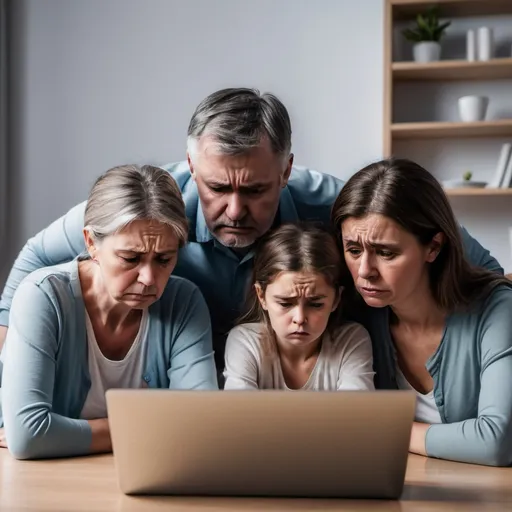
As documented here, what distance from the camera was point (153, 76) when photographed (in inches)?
152

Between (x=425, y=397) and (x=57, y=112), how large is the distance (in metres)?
2.77

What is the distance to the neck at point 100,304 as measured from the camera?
64.1 inches

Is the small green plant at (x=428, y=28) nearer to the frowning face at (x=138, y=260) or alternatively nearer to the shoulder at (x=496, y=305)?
the shoulder at (x=496, y=305)

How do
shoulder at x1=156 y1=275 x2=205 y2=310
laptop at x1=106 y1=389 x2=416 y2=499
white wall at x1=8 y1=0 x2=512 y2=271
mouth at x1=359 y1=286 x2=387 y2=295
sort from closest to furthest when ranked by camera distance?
1. laptop at x1=106 y1=389 x2=416 y2=499
2. mouth at x1=359 y1=286 x2=387 y2=295
3. shoulder at x1=156 y1=275 x2=205 y2=310
4. white wall at x1=8 y1=0 x2=512 y2=271

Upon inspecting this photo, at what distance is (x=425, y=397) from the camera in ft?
5.50

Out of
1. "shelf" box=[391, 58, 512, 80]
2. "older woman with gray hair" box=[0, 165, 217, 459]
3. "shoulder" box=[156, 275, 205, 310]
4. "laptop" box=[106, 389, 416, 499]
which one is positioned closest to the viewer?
"laptop" box=[106, 389, 416, 499]

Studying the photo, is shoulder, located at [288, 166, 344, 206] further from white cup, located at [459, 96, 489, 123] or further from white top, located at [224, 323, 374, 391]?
white cup, located at [459, 96, 489, 123]

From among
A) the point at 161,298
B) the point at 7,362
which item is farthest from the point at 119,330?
the point at 7,362

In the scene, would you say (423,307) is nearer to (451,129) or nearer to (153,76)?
(451,129)

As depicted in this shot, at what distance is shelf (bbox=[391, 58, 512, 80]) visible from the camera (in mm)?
3424

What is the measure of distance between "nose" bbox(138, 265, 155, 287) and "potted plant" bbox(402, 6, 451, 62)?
2374 millimetres

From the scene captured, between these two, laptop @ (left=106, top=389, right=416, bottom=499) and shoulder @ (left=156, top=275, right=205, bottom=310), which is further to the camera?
shoulder @ (left=156, top=275, right=205, bottom=310)

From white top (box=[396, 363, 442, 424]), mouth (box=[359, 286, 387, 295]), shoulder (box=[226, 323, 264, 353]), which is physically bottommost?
white top (box=[396, 363, 442, 424])

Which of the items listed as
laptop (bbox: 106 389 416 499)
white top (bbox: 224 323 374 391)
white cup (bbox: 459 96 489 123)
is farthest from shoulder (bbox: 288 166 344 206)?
white cup (bbox: 459 96 489 123)
